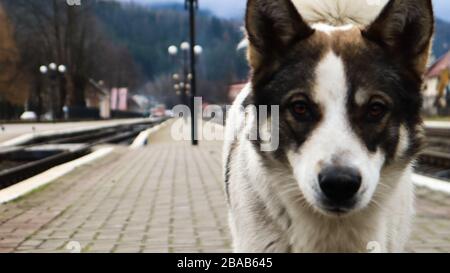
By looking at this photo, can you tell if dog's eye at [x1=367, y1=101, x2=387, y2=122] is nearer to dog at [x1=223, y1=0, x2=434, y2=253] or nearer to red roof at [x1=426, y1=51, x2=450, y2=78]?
dog at [x1=223, y1=0, x2=434, y2=253]

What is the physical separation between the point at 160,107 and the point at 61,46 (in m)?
56.7

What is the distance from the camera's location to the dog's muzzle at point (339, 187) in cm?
272

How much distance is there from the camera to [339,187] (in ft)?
9.06

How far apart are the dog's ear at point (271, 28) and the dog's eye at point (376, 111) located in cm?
56

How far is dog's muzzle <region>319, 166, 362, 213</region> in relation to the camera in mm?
2717

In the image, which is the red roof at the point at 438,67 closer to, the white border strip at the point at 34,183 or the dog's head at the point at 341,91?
the dog's head at the point at 341,91

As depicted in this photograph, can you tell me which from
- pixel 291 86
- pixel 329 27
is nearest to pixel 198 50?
pixel 329 27

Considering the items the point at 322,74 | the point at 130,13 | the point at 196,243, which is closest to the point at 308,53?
the point at 322,74

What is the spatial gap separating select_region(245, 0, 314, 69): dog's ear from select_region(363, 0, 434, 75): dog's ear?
36cm

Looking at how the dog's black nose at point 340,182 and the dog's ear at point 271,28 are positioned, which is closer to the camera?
the dog's black nose at point 340,182

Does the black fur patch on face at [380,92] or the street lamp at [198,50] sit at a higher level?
the street lamp at [198,50]

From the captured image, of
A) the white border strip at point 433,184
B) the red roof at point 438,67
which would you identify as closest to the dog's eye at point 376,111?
the red roof at point 438,67

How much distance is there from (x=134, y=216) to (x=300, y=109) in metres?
4.94

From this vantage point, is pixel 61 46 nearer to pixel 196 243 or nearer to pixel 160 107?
pixel 196 243
